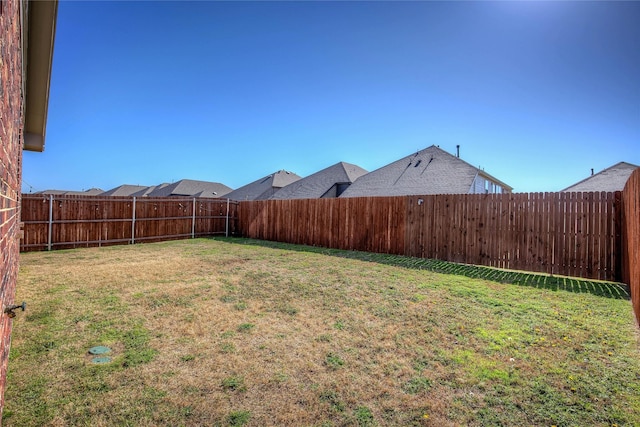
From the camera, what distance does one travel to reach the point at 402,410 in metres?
2.16

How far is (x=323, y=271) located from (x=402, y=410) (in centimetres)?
484

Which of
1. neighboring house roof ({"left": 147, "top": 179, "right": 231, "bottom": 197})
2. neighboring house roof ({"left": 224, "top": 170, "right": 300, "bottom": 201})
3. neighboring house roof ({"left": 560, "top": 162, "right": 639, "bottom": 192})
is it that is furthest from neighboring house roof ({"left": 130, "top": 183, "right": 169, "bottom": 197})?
neighboring house roof ({"left": 560, "top": 162, "right": 639, "bottom": 192})

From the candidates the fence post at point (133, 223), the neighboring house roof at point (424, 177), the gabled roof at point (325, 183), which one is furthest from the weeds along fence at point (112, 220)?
the neighboring house roof at point (424, 177)

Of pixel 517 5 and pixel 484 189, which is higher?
pixel 517 5

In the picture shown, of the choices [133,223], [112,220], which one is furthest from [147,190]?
[112,220]

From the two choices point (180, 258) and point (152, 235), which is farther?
point (152, 235)

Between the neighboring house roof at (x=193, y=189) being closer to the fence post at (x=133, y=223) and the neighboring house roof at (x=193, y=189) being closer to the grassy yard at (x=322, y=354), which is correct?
the fence post at (x=133, y=223)

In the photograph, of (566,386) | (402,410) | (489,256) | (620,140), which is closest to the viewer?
(402,410)

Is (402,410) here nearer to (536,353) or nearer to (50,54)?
(536,353)

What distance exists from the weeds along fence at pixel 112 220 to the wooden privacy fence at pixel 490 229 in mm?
6019

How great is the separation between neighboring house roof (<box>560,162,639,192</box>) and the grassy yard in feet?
49.6

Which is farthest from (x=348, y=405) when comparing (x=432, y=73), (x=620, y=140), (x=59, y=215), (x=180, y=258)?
(x=620, y=140)

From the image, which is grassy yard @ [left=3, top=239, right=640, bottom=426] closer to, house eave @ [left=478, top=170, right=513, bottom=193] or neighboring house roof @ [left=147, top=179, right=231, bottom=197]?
house eave @ [left=478, top=170, right=513, bottom=193]

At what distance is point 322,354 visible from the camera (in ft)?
9.86
